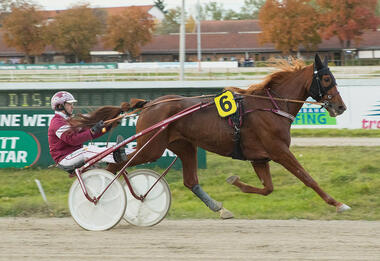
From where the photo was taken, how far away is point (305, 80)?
22.9 ft

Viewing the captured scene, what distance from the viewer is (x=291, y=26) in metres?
41.3

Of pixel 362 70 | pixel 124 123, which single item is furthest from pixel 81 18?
pixel 124 123

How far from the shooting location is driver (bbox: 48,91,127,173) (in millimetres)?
6395

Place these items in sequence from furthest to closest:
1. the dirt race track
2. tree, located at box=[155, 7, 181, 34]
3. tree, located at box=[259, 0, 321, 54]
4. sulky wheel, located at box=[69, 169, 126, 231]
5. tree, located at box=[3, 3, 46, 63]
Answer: tree, located at box=[155, 7, 181, 34] → tree, located at box=[3, 3, 46, 63] → tree, located at box=[259, 0, 321, 54] → sulky wheel, located at box=[69, 169, 126, 231] → the dirt race track

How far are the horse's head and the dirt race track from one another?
4.27ft

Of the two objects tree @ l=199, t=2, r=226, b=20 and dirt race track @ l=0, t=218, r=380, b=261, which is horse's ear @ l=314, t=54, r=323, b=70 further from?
tree @ l=199, t=2, r=226, b=20

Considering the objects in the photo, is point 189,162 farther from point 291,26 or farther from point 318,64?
point 291,26

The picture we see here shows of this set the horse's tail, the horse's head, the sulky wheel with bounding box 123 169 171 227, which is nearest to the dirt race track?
the sulky wheel with bounding box 123 169 171 227

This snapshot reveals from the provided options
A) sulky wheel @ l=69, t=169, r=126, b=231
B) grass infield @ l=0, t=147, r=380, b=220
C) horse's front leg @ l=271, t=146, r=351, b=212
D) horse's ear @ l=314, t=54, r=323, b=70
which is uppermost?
horse's ear @ l=314, t=54, r=323, b=70

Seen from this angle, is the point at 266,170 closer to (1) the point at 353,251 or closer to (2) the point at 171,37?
(1) the point at 353,251

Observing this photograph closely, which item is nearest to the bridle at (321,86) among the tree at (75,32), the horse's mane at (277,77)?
the horse's mane at (277,77)

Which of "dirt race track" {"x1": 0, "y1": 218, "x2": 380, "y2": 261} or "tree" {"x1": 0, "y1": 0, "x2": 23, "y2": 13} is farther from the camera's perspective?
"tree" {"x1": 0, "y1": 0, "x2": 23, "y2": 13}

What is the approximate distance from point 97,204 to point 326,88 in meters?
2.82

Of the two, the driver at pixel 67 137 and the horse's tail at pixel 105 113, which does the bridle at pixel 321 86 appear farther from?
the driver at pixel 67 137
